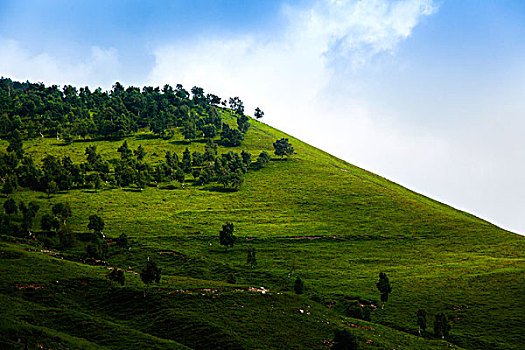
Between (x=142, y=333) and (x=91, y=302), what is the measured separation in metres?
18.2

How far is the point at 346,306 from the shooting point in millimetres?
90688

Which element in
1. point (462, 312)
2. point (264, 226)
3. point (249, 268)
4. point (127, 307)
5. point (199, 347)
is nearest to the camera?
point (199, 347)

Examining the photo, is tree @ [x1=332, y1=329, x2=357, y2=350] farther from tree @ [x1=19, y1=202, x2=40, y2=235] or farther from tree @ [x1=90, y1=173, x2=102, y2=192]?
tree @ [x1=90, y1=173, x2=102, y2=192]

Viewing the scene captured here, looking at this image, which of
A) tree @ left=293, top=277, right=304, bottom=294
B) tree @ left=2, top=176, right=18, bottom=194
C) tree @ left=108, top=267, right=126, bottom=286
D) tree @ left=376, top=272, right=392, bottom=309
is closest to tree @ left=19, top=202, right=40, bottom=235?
tree @ left=2, top=176, right=18, bottom=194

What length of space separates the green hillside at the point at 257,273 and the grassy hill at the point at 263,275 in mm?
415

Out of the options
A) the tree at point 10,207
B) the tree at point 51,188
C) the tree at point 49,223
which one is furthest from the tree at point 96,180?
the tree at point 49,223

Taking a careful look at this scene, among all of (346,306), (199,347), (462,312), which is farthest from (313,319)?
(462,312)

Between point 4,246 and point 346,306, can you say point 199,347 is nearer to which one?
point 346,306

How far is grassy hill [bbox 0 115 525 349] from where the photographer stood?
62.4 m

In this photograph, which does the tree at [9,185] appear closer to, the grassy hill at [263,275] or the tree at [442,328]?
the grassy hill at [263,275]

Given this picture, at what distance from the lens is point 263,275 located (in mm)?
106750

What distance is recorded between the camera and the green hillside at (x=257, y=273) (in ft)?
206

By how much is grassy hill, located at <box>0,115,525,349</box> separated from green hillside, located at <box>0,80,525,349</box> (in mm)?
415

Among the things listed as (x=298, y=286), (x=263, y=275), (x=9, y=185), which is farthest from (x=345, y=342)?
(x=9, y=185)
